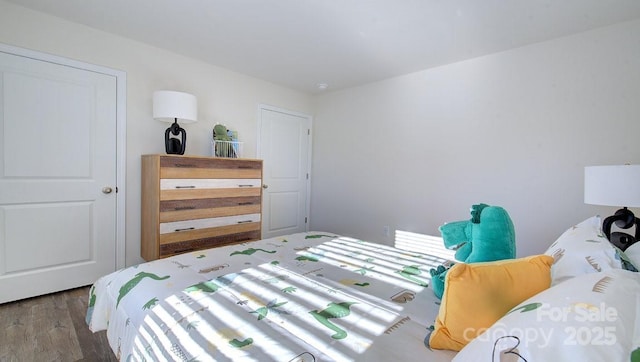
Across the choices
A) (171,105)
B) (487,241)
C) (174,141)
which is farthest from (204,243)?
(487,241)

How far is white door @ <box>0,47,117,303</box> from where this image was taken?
2.32 m

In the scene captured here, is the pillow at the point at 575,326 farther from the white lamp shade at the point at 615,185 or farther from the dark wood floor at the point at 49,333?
the dark wood floor at the point at 49,333

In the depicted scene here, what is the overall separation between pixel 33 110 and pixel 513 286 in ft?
11.3

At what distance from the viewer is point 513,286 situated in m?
0.88

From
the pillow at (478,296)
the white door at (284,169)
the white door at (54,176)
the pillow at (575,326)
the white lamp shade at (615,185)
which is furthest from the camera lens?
the white door at (284,169)

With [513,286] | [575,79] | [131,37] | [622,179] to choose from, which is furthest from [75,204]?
[575,79]

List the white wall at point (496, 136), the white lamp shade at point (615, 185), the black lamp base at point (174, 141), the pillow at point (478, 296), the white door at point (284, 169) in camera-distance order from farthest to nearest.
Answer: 1. the white door at point (284, 169)
2. the black lamp base at point (174, 141)
3. the white wall at point (496, 136)
4. the white lamp shade at point (615, 185)
5. the pillow at point (478, 296)

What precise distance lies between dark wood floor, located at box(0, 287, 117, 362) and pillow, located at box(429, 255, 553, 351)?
1.85 meters

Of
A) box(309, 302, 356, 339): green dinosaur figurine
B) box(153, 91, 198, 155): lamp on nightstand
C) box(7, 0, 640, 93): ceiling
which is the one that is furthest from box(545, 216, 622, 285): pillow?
box(153, 91, 198, 155): lamp on nightstand

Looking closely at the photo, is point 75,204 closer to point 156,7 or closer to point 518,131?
point 156,7

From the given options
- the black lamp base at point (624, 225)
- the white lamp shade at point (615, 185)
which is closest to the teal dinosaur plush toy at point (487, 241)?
the white lamp shade at point (615, 185)

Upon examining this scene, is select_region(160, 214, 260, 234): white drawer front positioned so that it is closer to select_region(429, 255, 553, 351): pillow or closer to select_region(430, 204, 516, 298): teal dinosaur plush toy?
select_region(430, 204, 516, 298): teal dinosaur plush toy

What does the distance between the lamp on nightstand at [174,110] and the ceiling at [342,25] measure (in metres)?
0.56

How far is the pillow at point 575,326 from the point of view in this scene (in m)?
0.53
